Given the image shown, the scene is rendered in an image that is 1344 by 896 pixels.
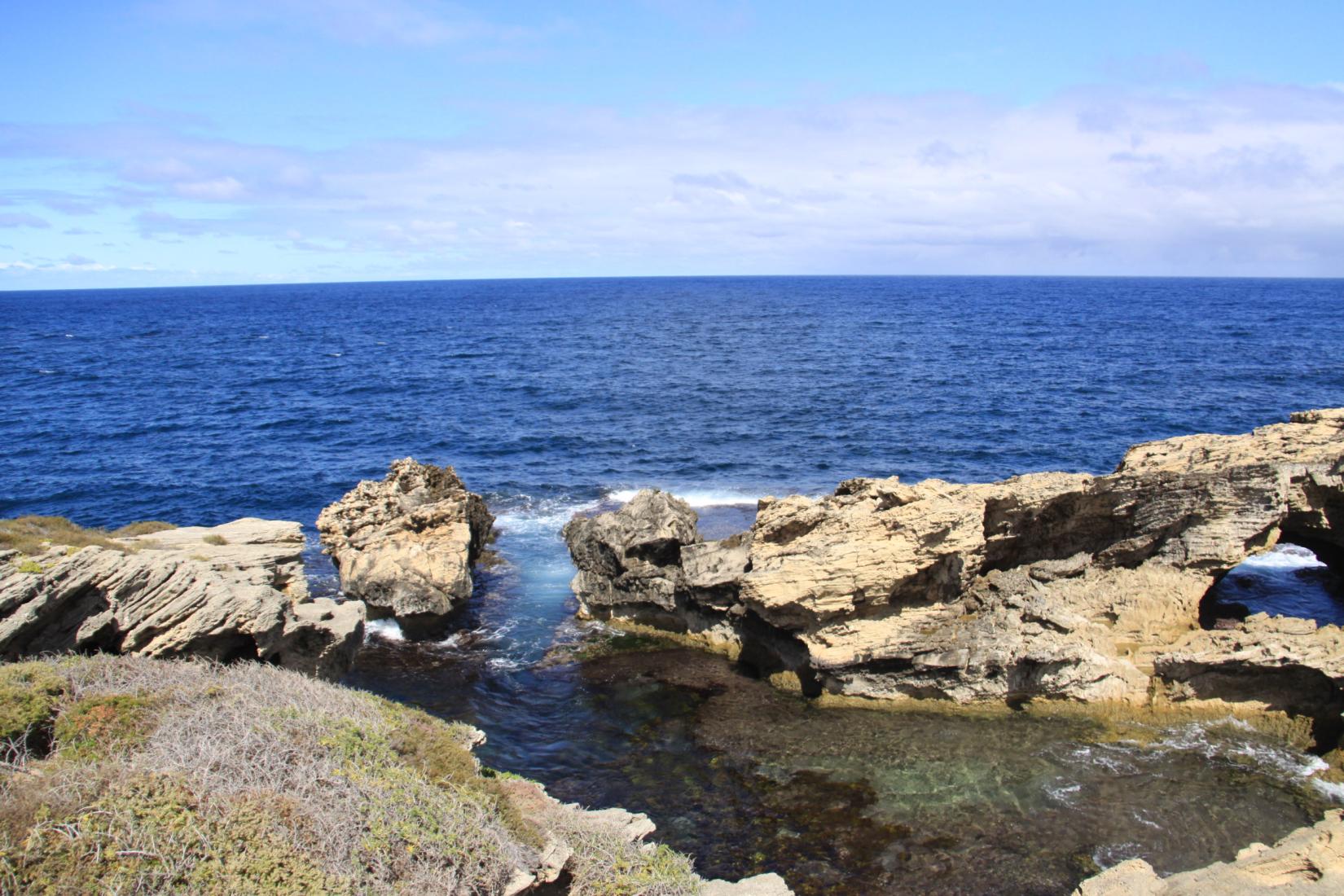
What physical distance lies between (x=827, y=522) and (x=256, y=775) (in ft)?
61.3

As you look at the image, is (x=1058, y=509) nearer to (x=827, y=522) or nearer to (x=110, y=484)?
(x=827, y=522)

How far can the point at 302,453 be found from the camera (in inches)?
2365

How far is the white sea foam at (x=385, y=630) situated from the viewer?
107 ft

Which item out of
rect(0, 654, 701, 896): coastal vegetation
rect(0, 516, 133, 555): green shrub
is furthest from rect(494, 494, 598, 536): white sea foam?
rect(0, 654, 701, 896): coastal vegetation

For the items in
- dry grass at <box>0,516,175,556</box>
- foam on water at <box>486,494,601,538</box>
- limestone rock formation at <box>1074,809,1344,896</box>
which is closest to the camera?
limestone rock formation at <box>1074,809,1344,896</box>

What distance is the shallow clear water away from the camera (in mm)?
20141

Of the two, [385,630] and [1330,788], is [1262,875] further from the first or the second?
[385,630]

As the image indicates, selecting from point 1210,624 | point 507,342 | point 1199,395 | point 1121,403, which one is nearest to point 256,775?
point 1210,624

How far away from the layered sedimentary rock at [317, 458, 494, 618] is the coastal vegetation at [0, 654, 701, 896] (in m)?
15.3

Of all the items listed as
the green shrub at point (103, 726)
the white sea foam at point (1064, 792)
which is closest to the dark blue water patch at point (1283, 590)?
the white sea foam at point (1064, 792)

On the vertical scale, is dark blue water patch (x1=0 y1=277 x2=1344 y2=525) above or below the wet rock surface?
above

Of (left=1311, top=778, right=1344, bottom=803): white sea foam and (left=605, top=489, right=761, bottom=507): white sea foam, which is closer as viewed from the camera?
(left=1311, top=778, right=1344, bottom=803): white sea foam

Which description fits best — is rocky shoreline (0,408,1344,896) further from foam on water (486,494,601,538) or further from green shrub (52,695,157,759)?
foam on water (486,494,601,538)

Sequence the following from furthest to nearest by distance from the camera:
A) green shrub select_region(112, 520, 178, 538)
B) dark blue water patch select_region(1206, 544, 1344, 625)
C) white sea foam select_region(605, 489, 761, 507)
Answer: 1. white sea foam select_region(605, 489, 761, 507)
2. dark blue water patch select_region(1206, 544, 1344, 625)
3. green shrub select_region(112, 520, 178, 538)
